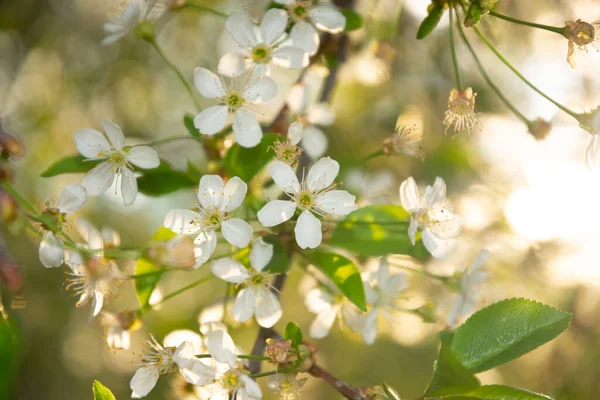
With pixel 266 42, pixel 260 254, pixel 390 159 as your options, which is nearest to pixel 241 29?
pixel 266 42

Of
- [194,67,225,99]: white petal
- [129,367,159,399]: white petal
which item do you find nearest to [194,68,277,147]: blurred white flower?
[194,67,225,99]: white petal

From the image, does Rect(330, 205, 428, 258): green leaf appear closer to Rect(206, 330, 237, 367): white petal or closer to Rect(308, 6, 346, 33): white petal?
Rect(206, 330, 237, 367): white petal

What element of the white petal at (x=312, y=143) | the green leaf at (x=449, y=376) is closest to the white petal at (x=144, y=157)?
the white petal at (x=312, y=143)

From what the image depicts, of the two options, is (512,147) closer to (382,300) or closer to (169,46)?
(382,300)

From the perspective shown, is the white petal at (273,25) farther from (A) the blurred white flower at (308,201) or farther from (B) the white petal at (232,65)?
(A) the blurred white flower at (308,201)

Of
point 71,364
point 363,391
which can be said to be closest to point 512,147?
point 363,391
